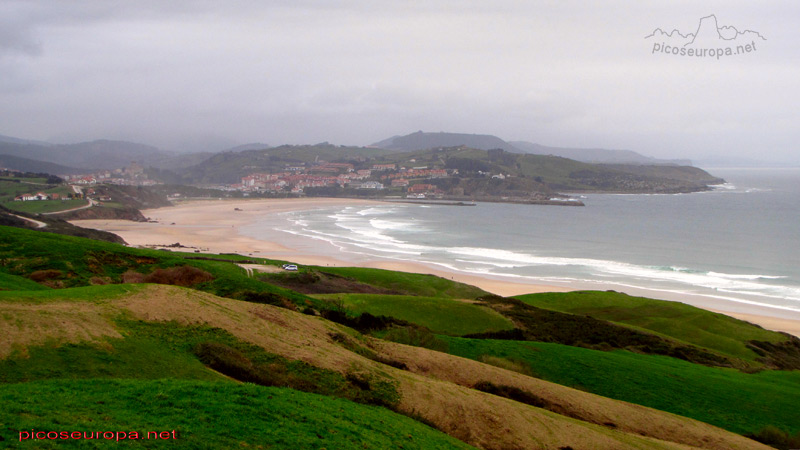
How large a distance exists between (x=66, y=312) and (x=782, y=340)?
4148 centimetres

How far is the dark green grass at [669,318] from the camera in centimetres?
3466

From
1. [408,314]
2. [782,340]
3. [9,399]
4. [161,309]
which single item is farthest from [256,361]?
[782,340]

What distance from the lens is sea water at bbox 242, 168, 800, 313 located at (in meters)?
58.6

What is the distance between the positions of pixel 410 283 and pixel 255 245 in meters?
37.3

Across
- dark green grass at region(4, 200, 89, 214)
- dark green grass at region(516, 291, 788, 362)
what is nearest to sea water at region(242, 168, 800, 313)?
dark green grass at region(516, 291, 788, 362)

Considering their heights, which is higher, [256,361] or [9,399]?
[9,399]

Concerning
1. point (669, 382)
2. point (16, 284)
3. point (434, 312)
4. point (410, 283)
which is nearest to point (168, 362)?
point (16, 284)

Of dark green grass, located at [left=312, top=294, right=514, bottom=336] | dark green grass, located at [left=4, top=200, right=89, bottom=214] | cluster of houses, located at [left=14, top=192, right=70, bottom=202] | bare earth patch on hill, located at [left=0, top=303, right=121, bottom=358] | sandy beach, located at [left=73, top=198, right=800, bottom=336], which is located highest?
bare earth patch on hill, located at [left=0, top=303, right=121, bottom=358]

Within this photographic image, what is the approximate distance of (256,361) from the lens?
15.0 m

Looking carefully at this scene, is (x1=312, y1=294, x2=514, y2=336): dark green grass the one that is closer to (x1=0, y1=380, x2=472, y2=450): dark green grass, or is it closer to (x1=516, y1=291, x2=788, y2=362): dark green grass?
(x1=516, y1=291, x2=788, y2=362): dark green grass

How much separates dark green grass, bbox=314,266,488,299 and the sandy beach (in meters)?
6.69

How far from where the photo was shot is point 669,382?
77.0ft

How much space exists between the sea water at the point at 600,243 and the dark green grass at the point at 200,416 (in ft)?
158

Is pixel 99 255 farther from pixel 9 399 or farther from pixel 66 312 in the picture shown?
pixel 9 399
